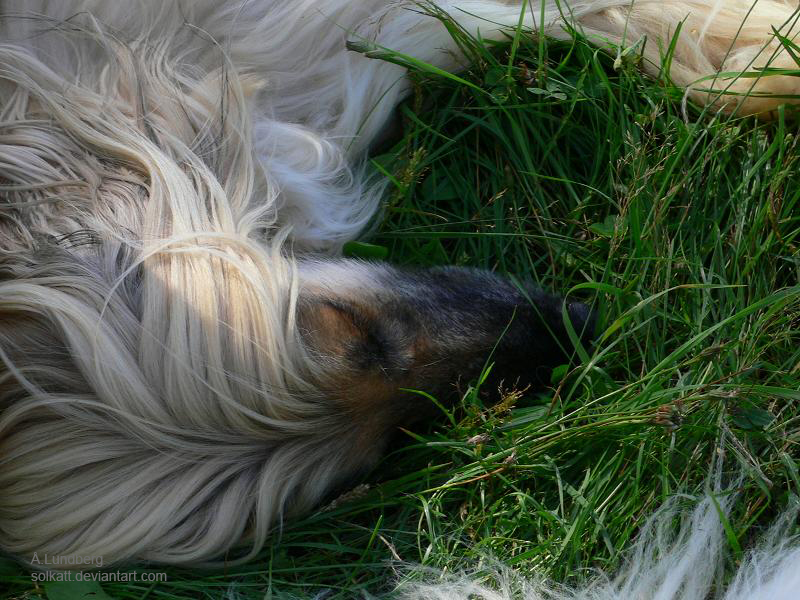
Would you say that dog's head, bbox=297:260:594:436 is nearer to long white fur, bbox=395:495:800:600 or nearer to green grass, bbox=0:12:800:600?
green grass, bbox=0:12:800:600

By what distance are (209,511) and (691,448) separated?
1254 millimetres

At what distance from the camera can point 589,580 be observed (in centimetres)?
243

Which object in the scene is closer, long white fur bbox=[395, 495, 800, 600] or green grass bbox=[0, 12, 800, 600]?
long white fur bbox=[395, 495, 800, 600]

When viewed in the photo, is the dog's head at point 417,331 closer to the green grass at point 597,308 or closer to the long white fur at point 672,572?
the green grass at point 597,308

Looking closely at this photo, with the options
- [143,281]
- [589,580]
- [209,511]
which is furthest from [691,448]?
[143,281]

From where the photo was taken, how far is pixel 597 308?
9.68 ft

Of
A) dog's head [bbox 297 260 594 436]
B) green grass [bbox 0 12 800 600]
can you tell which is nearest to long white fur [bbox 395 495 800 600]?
green grass [bbox 0 12 800 600]

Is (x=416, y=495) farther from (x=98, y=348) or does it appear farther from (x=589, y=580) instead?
(x=98, y=348)

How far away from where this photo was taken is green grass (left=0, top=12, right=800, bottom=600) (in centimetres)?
252

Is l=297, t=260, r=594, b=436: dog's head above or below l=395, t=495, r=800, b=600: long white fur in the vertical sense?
above

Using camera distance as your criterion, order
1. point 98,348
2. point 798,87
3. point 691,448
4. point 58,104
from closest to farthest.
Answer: point 98,348 < point 691,448 < point 58,104 < point 798,87

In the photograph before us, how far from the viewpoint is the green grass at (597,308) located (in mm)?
2518

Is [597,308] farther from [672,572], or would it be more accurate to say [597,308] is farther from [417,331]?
[672,572]

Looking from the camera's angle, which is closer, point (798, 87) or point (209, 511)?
point (209, 511)
